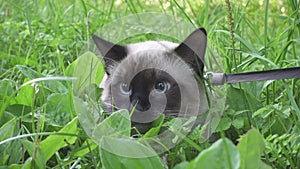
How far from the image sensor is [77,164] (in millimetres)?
1405

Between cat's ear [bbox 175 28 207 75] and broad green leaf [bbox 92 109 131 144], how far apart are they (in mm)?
499

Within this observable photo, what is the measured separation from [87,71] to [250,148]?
857 millimetres

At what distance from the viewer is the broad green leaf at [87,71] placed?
64.4 inches

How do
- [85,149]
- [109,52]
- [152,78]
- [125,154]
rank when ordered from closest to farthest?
[125,154] < [85,149] < [152,78] < [109,52]

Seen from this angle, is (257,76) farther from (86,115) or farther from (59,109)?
(59,109)

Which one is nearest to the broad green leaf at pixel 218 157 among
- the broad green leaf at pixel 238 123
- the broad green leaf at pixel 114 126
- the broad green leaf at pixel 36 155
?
the broad green leaf at pixel 114 126

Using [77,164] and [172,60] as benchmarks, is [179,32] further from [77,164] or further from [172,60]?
[77,164]

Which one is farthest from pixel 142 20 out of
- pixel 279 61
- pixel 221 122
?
pixel 221 122

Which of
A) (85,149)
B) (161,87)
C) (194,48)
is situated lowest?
(85,149)

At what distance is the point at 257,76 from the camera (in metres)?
1.52

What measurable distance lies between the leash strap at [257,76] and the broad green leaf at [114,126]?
45cm

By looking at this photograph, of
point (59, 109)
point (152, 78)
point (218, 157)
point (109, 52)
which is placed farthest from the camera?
point (109, 52)

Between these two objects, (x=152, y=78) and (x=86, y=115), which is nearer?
(x=86, y=115)

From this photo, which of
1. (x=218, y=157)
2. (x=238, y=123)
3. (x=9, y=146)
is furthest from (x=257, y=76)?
(x=9, y=146)
